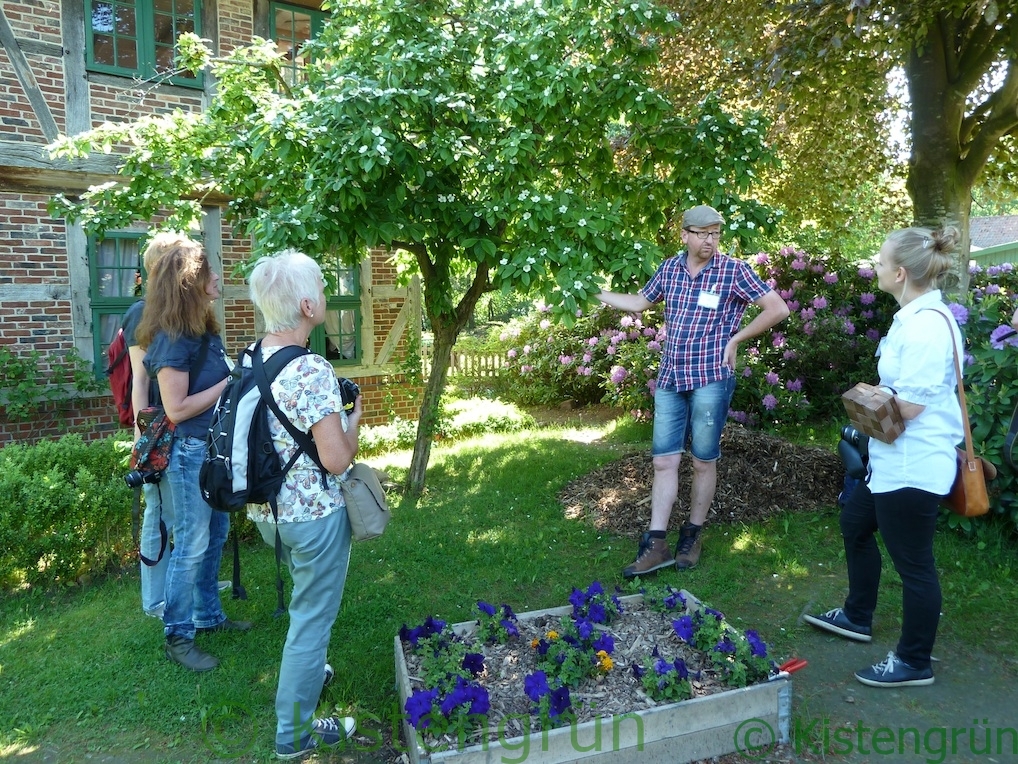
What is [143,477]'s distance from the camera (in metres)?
3.50

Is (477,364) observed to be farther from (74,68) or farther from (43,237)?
(74,68)

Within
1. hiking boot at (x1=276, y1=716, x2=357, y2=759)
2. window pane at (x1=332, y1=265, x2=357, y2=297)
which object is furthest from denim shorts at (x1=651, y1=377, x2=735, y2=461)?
window pane at (x1=332, y1=265, x2=357, y2=297)

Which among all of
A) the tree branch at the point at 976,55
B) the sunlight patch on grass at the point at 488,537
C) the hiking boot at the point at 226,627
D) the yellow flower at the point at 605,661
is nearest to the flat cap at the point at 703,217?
the yellow flower at the point at 605,661

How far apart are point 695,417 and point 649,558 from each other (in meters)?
0.88

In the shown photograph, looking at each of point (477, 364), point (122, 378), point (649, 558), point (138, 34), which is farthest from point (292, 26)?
point (649, 558)

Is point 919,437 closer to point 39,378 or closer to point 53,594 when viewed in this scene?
point 53,594

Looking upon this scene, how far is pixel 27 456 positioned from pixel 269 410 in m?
3.33

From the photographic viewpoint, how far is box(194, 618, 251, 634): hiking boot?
3895 mm

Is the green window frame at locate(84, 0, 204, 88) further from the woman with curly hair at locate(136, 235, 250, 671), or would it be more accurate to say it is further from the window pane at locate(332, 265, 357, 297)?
the woman with curly hair at locate(136, 235, 250, 671)

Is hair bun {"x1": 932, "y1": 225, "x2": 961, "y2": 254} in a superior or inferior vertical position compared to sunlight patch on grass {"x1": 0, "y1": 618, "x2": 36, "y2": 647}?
superior

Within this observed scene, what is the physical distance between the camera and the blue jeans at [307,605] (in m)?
2.69

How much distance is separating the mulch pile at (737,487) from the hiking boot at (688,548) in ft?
2.07

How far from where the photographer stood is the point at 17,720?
319 cm

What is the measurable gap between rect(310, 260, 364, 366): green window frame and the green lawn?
379 cm
